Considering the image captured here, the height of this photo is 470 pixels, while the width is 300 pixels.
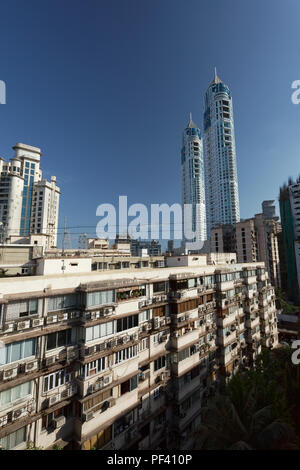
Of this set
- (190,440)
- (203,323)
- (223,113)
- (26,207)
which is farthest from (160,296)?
(223,113)

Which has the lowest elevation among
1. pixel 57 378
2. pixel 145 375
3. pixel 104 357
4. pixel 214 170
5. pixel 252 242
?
pixel 145 375

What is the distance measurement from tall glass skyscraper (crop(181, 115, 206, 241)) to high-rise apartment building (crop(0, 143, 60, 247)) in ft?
276

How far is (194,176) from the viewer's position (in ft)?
476

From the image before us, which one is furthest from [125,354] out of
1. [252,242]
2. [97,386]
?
[252,242]

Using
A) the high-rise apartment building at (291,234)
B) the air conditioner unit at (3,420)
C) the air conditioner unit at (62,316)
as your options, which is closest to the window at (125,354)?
the air conditioner unit at (62,316)

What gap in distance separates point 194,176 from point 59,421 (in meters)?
146

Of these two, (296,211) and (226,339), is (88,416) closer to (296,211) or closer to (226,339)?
(226,339)

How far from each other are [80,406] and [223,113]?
5819 inches

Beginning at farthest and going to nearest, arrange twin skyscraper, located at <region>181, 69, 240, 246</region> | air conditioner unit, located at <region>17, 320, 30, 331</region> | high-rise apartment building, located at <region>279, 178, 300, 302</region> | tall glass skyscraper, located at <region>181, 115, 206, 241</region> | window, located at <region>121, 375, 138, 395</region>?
tall glass skyscraper, located at <region>181, 115, 206, 241</region> < twin skyscraper, located at <region>181, 69, 240, 246</region> < high-rise apartment building, located at <region>279, 178, 300, 302</region> < window, located at <region>121, 375, 138, 395</region> < air conditioner unit, located at <region>17, 320, 30, 331</region>

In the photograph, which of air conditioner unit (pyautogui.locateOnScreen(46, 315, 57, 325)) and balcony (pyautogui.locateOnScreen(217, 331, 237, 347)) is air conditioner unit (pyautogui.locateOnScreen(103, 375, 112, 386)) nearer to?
air conditioner unit (pyautogui.locateOnScreen(46, 315, 57, 325))

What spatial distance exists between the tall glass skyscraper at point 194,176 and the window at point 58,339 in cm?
12540

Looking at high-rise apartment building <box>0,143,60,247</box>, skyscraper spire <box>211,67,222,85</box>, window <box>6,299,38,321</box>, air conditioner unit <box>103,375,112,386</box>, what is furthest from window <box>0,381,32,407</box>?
skyscraper spire <box>211,67,222,85</box>

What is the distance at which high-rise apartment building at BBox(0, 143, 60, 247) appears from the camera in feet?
247
